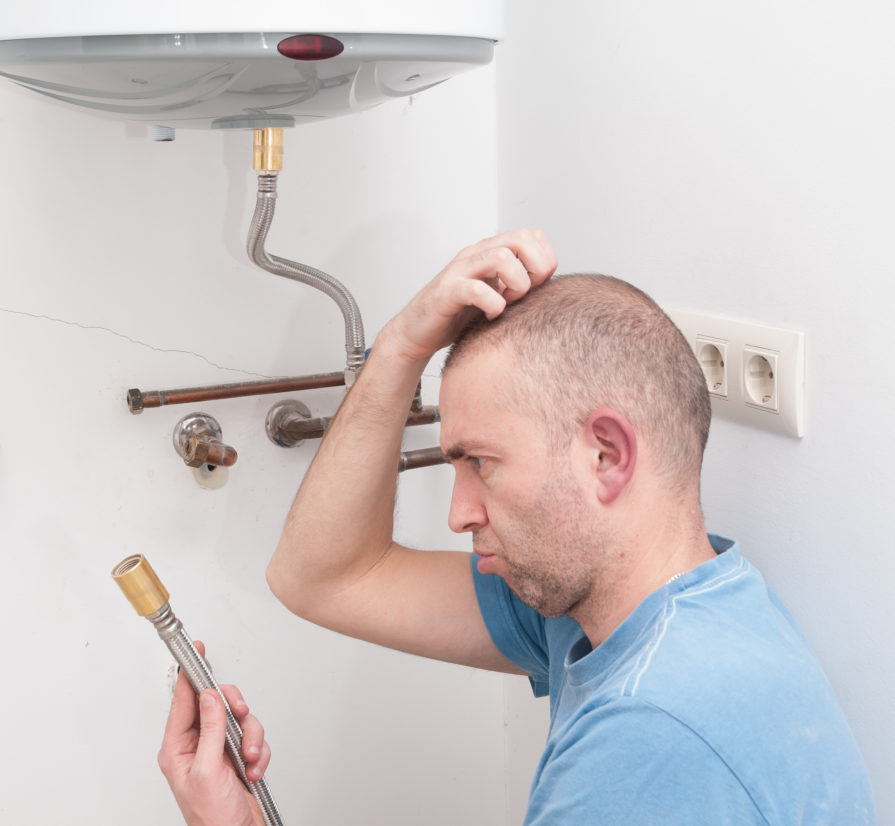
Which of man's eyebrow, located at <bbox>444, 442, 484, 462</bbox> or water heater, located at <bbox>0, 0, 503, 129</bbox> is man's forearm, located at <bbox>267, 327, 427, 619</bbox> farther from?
water heater, located at <bbox>0, 0, 503, 129</bbox>

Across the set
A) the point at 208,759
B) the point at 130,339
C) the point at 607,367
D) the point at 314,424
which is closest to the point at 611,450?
the point at 607,367

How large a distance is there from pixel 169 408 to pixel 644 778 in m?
0.77

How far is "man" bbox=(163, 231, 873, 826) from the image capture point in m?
0.66

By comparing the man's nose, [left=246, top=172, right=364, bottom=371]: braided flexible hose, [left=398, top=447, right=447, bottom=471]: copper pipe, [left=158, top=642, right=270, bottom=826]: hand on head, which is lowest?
[left=158, top=642, right=270, bottom=826]: hand on head

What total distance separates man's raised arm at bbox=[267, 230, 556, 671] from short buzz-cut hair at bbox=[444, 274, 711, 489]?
0.57 feet

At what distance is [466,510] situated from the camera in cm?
82

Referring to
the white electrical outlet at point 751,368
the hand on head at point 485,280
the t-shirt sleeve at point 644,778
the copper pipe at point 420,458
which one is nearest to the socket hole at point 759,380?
the white electrical outlet at point 751,368

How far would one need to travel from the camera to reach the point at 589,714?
69cm

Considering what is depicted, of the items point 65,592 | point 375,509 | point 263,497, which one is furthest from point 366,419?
point 65,592

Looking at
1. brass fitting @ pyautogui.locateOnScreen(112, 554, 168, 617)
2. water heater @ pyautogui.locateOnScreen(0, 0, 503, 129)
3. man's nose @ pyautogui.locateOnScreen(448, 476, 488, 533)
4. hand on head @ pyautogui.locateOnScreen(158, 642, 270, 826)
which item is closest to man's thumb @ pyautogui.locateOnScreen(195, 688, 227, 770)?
hand on head @ pyautogui.locateOnScreen(158, 642, 270, 826)

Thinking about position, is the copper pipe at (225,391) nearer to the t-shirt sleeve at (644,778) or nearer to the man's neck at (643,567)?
the man's neck at (643,567)

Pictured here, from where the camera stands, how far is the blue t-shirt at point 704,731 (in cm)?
65

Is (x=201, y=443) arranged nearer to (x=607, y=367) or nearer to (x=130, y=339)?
(x=130, y=339)

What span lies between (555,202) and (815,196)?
1.48ft
